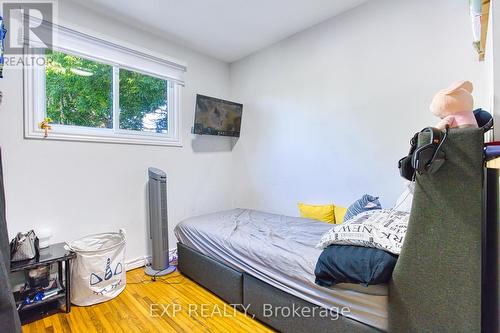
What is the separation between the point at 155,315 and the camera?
1812 mm

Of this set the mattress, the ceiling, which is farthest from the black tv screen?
the mattress

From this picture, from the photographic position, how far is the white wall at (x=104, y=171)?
1.96 metres

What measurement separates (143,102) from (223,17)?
1299 mm

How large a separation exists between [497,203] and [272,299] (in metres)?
1.32

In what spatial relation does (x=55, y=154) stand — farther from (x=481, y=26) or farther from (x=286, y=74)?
(x=481, y=26)

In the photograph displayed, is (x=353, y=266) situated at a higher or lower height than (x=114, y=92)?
lower

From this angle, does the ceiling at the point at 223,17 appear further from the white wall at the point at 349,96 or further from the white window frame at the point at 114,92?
the white window frame at the point at 114,92

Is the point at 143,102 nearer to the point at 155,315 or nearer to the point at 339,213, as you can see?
the point at 155,315

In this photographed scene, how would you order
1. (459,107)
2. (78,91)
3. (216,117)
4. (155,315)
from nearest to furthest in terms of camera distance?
1. (459,107)
2. (155,315)
3. (78,91)
4. (216,117)

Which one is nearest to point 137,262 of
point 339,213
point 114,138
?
point 114,138

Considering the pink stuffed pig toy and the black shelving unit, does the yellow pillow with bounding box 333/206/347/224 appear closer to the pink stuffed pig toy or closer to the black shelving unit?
the pink stuffed pig toy

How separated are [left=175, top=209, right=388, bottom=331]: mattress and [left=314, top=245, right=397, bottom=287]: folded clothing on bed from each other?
7 cm

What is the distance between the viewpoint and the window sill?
204cm

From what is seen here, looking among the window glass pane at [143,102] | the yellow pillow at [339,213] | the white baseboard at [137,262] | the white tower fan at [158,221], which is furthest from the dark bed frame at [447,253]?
the window glass pane at [143,102]
